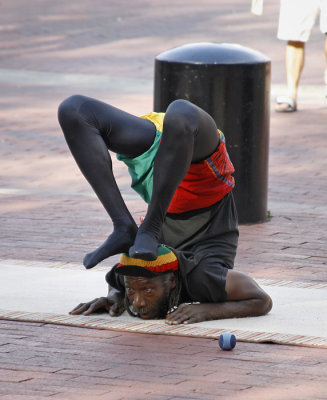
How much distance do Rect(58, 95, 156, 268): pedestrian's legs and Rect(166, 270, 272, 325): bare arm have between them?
1.43 ft

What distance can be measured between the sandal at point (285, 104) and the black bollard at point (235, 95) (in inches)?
152

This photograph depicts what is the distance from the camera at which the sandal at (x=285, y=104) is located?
1102 centimetres

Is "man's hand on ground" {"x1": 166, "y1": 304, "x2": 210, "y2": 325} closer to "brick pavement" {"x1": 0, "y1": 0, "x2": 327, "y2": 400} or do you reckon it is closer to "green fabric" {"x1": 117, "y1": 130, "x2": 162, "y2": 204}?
"brick pavement" {"x1": 0, "y1": 0, "x2": 327, "y2": 400}

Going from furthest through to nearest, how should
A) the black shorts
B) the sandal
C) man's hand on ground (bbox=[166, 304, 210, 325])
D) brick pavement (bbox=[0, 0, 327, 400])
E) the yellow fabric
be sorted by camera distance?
the sandal
the yellow fabric
the black shorts
man's hand on ground (bbox=[166, 304, 210, 325])
brick pavement (bbox=[0, 0, 327, 400])

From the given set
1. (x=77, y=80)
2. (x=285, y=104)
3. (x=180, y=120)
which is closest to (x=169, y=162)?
(x=180, y=120)

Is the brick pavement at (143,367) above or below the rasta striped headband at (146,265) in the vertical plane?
below

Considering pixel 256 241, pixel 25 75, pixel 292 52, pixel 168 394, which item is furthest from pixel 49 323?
pixel 25 75

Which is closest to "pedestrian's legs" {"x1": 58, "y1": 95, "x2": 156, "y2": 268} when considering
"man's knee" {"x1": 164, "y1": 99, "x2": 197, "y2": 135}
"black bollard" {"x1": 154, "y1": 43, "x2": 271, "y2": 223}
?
"man's knee" {"x1": 164, "y1": 99, "x2": 197, "y2": 135}

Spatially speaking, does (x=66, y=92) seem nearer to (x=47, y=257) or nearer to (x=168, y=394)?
(x=47, y=257)

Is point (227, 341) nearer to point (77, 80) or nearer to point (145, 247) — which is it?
point (145, 247)

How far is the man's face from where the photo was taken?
4.88 metres

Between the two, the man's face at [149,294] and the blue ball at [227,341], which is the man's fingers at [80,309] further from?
the blue ball at [227,341]

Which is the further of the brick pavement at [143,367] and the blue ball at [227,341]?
the blue ball at [227,341]

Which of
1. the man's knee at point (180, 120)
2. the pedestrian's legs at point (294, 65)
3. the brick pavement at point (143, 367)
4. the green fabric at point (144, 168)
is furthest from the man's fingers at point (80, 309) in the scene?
the pedestrian's legs at point (294, 65)
